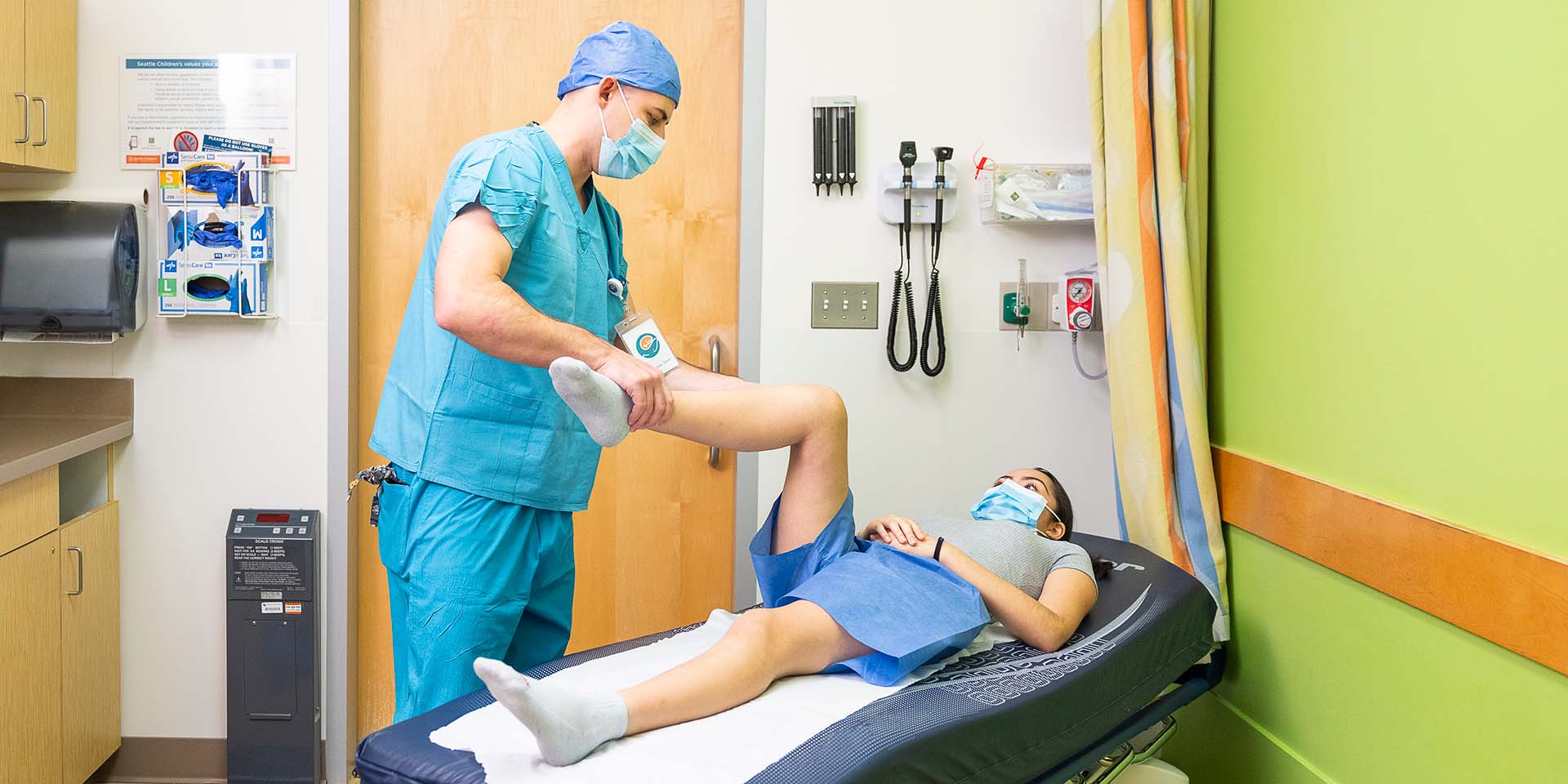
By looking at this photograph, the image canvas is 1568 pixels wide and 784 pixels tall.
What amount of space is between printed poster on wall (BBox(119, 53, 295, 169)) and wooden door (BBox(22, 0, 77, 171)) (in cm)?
10

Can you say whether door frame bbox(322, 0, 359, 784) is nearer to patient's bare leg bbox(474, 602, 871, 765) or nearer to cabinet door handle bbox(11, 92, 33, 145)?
cabinet door handle bbox(11, 92, 33, 145)

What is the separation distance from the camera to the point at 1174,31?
2096 mm

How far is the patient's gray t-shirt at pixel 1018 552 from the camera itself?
1.82 m

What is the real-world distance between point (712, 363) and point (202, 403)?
1.24 metres

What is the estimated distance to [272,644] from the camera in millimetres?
2494

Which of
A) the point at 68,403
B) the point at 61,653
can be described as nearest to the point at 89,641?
the point at 61,653

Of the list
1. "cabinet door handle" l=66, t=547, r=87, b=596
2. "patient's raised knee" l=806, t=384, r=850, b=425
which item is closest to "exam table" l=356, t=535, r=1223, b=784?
"patient's raised knee" l=806, t=384, r=850, b=425

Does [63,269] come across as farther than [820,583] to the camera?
Yes

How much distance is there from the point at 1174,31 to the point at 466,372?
1.54 metres

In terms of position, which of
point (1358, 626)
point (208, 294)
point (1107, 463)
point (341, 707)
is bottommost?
point (341, 707)

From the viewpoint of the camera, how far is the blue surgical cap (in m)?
1.66

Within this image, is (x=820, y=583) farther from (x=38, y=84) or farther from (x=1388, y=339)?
(x=38, y=84)

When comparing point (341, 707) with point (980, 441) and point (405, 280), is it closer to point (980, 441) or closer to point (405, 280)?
point (405, 280)

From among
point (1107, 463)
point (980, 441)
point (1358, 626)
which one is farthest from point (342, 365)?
point (1358, 626)
